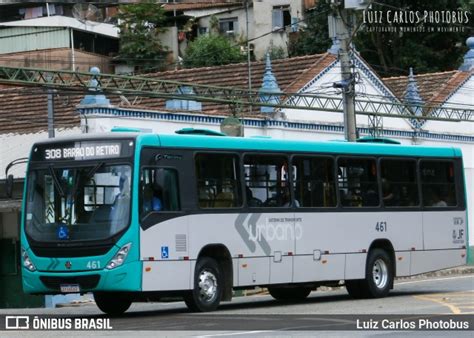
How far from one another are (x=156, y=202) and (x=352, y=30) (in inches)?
527

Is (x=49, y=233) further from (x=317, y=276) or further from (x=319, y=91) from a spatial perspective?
(x=319, y=91)

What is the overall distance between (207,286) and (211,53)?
44.7 metres

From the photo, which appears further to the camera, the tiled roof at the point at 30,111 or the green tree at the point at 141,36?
the green tree at the point at 141,36

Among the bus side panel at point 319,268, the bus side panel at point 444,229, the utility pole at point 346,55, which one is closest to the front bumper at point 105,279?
the bus side panel at point 319,268

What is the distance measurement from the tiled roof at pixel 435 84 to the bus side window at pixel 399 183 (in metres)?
18.9

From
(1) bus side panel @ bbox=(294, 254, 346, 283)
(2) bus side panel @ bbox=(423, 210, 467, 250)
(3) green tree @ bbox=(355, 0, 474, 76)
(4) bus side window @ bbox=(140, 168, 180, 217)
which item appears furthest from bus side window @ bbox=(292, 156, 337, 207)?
(3) green tree @ bbox=(355, 0, 474, 76)

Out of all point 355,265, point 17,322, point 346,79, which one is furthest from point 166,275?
point 346,79

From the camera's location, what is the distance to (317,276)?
23172 mm

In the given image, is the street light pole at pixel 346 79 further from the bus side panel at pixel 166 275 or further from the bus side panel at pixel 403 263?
the bus side panel at pixel 166 275

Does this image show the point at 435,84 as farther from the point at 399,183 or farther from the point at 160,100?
the point at 399,183

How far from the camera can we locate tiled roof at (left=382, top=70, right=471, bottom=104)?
148 feet

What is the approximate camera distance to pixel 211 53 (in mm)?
64750

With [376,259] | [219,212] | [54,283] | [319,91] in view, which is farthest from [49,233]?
[319,91]

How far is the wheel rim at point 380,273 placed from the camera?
80.6ft
